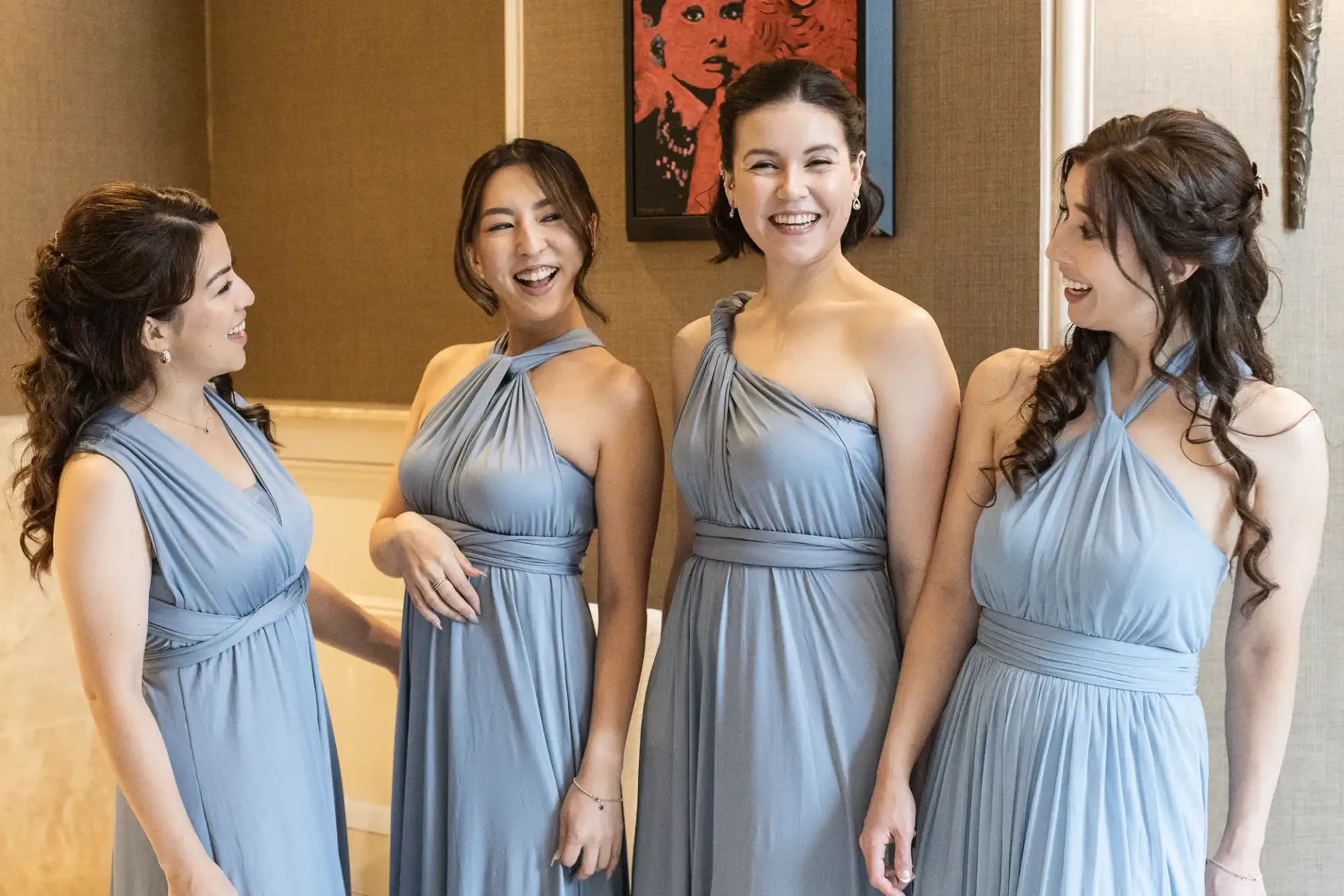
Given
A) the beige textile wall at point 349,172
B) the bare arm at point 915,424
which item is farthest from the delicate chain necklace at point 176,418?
the beige textile wall at point 349,172

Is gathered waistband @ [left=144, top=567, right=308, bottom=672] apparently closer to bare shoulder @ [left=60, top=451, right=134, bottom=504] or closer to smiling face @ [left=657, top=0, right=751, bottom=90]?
bare shoulder @ [left=60, top=451, right=134, bottom=504]

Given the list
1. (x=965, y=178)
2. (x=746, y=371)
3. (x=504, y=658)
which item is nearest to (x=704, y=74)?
(x=965, y=178)

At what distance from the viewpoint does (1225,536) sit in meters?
1.82

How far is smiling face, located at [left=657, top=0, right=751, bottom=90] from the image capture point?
274 centimetres

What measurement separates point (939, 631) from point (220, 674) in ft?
3.62

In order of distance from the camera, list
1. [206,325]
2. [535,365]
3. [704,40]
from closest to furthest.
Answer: [206,325]
[535,365]
[704,40]

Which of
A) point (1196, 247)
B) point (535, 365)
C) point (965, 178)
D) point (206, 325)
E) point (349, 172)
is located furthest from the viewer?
point (349, 172)

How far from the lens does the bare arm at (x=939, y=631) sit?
1945 millimetres

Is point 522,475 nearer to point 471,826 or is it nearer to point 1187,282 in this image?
point 471,826

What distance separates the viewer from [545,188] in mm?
2246

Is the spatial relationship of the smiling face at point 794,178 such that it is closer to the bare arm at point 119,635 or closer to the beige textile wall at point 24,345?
the bare arm at point 119,635

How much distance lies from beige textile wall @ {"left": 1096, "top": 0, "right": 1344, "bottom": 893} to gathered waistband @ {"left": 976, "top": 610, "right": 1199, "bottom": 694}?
882 mm

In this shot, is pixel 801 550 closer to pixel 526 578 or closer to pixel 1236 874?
pixel 526 578

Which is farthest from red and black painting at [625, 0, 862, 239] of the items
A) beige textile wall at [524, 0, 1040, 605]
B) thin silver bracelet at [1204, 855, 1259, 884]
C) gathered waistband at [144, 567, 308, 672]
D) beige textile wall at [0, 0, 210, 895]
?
beige textile wall at [0, 0, 210, 895]
